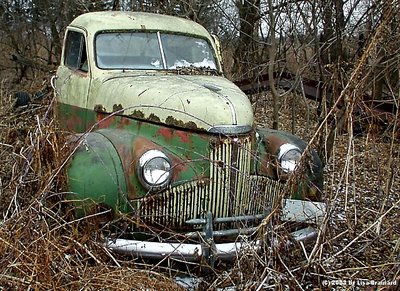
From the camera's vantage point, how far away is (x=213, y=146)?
4031 millimetres

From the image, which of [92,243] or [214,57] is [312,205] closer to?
[92,243]

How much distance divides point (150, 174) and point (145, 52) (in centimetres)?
193

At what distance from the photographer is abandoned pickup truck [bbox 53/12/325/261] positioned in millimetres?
3746

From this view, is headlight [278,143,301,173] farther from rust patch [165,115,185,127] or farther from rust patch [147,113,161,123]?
rust patch [147,113,161,123]

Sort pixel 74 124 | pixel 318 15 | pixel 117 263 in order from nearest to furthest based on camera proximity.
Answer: pixel 117 263 → pixel 74 124 → pixel 318 15

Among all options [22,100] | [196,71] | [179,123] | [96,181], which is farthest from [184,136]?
[22,100]

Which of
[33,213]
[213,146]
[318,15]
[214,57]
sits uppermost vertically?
[318,15]

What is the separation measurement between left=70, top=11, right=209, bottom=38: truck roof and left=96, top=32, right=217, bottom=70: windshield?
0.08 m

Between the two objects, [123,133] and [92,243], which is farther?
[123,133]

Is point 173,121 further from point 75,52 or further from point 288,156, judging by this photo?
point 75,52

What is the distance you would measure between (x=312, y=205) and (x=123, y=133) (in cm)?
160

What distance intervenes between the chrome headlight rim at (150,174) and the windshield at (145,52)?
164 centimetres

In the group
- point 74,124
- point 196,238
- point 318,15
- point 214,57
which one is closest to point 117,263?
point 196,238

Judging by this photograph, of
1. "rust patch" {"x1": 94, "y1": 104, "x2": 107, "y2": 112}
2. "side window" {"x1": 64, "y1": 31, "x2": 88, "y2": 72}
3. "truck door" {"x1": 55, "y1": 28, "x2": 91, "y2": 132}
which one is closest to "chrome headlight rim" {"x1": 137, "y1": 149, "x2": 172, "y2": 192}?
"rust patch" {"x1": 94, "y1": 104, "x2": 107, "y2": 112}
